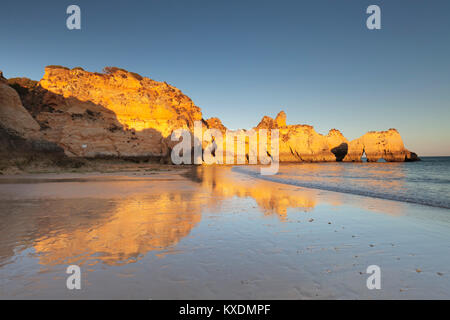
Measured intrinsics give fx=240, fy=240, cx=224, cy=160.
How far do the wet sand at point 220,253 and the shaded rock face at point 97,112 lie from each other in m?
31.3

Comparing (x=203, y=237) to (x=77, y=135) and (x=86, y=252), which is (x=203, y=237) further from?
(x=77, y=135)

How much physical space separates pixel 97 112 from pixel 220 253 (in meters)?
49.1

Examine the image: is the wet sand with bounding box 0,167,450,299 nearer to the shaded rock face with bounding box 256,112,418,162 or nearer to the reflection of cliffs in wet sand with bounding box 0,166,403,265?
the reflection of cliffs in wet sand with bounding box 0,166,403,265

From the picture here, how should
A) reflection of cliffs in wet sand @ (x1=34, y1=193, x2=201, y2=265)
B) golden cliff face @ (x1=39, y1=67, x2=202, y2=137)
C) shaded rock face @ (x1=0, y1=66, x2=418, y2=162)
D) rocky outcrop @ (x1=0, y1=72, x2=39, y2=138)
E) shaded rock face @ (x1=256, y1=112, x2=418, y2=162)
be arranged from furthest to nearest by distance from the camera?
shaded rock face @ (x1=256, y1=112, x2=418, y2=162)
golden cliff face @ (x1=39, y1=67, x2=202, y2=137)
shaded rock face @ (x1=0, y1=66, x2=418, y2=162)
rocky outcrop @ (x1=0, y1=72, x2=39, y2=138)
reflection of cliffs in wet sand @ (x1=34, y1=193, x2=201, y2=265)

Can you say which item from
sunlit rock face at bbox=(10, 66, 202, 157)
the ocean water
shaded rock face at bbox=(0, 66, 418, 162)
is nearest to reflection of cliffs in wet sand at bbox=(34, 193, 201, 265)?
the ocean water

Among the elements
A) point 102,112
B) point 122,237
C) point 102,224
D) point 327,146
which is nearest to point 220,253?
point 122,237

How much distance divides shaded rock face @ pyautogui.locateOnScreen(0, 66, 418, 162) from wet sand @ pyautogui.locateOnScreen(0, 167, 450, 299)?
31273 mm

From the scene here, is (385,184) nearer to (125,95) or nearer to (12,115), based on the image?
(12,115)

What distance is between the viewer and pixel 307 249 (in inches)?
195

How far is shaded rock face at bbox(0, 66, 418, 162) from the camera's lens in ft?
127

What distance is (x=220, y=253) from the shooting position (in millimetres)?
4664

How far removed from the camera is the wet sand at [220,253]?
3271 millimetres

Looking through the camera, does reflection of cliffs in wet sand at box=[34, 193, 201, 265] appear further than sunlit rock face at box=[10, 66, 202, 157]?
No
